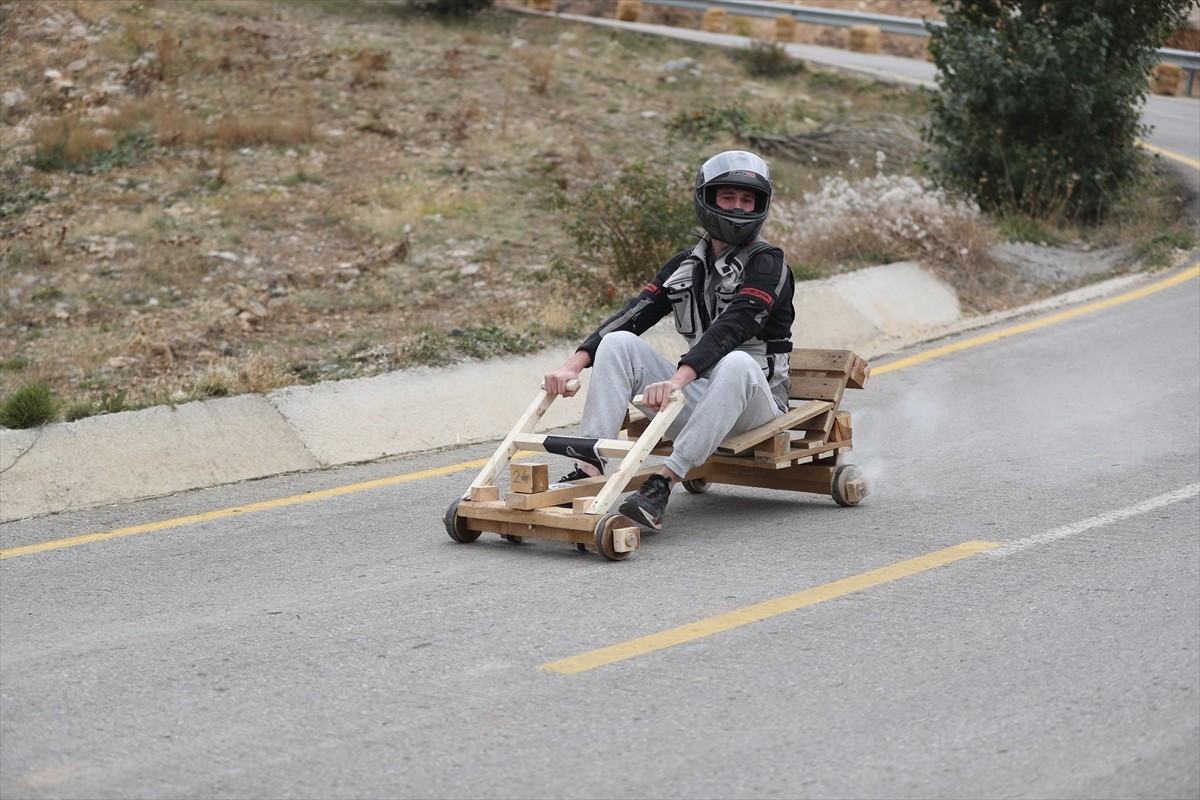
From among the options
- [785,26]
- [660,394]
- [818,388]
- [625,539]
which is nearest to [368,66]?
[818,388]

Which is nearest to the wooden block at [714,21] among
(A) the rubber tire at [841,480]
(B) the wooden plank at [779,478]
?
(B) the wooden plank at [779,478]

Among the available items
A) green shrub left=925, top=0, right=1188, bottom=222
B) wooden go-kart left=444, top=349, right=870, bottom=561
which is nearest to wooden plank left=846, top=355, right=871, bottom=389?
wooden go-kart left=444, top=349, right=870, bottom=561

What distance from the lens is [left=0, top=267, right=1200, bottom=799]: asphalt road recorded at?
4027mm

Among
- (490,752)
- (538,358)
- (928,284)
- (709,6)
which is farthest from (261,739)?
(709,6)

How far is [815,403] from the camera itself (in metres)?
7.21

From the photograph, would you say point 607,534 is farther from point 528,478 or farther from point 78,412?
point 78,412

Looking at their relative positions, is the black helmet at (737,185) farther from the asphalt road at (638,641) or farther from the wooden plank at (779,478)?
the asphalt road at (638,641)

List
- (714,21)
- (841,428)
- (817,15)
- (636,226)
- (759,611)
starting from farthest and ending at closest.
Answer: (817,15) < (714,21) < (636,226) < (841,428) < (759,611)

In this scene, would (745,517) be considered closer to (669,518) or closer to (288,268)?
(669,518)

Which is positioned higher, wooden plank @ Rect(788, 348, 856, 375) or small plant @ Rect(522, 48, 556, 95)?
small plant @ Rect(522, 48, 556, 95)

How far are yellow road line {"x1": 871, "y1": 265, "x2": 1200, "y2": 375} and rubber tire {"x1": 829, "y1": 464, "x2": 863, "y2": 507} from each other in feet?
11.0

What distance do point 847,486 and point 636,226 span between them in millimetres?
5201

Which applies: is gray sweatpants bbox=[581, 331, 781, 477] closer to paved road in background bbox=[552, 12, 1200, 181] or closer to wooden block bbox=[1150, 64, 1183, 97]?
paved road in background bbox=[552, 12, 1200, 181]

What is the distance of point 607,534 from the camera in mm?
6098
